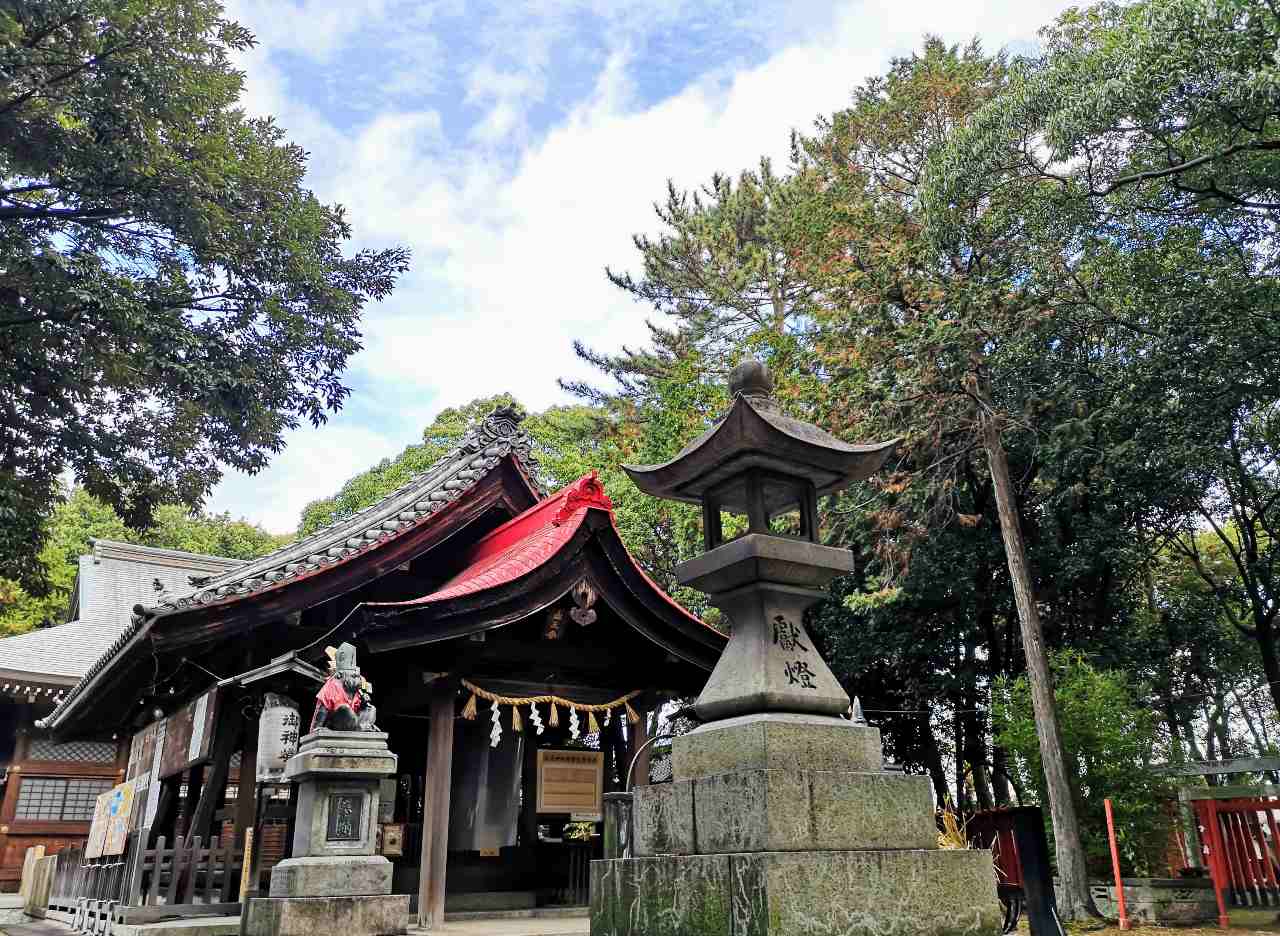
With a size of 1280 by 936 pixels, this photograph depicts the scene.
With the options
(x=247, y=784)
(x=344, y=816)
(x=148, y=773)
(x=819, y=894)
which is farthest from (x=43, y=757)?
(x=819, y=894)

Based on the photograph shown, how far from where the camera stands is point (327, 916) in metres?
7.42

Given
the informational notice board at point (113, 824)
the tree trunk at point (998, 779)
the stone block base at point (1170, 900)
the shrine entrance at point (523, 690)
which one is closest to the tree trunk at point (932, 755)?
the tree trunk at point (998, 779)

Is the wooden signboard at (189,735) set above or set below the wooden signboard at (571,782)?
above

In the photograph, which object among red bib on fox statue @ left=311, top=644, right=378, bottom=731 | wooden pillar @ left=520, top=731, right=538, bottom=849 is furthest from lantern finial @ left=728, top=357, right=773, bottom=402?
wooden pillar @ left=520, top=731, right=538, bottom=849

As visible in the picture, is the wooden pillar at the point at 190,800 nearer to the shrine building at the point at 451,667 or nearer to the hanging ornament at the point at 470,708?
the shrine building at the point at 451,667

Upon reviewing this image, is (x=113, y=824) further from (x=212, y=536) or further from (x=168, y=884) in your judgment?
(x=212, y=536)

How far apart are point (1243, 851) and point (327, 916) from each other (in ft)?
41.8

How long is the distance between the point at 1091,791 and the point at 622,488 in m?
14.2

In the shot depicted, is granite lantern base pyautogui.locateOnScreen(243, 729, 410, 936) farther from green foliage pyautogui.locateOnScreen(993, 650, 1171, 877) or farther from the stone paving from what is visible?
green foliage pyautogui.locateOnScreen(993, 650, 1171, 877)

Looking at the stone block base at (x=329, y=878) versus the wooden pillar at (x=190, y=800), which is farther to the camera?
the wooden pillar at (x=190, y=800)

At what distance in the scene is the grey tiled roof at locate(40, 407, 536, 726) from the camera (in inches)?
381

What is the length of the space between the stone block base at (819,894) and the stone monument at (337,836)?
3685mm

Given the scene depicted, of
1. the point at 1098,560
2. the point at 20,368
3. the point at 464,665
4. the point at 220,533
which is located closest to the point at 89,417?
the point at 20,368

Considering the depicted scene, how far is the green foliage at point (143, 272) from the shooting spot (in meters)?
10.8
